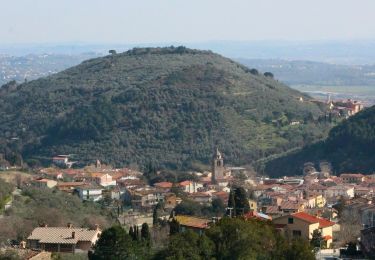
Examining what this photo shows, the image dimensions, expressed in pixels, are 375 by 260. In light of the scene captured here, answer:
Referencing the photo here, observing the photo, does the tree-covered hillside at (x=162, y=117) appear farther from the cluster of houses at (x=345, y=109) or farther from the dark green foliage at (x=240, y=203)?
the dark green foliage at (x=240, y=203)

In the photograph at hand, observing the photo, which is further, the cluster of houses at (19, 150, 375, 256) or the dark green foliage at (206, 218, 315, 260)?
the cluster of houses at (19, 150, 375, 256)

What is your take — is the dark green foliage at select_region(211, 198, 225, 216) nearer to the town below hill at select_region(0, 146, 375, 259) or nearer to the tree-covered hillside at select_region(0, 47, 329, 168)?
the town below hill at select_region(0, 146, 375, 259)

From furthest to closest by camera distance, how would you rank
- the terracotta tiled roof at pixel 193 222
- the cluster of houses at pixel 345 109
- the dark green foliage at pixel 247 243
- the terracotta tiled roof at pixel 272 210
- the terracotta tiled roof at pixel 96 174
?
1. the cluster of houses at pixel 345 109
2. the terracotta tiled roof at pixel 96 174
3. the terracotta tiled roof at pixel 272 210
4. the terracotta tiled roof at pixel 193 222
5. the dark green foliage at pixel 247 243

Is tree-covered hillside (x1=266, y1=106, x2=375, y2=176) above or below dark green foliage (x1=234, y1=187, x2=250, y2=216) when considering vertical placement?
below

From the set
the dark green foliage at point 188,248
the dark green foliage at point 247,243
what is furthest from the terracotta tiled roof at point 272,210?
the dark green foliage at point 188,248

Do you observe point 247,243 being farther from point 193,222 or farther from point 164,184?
point 164,184

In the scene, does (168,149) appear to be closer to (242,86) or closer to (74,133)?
(74,133)

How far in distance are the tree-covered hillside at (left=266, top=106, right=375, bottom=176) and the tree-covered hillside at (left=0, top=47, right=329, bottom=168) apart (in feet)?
13.4

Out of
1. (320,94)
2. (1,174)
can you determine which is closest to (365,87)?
(320,94)

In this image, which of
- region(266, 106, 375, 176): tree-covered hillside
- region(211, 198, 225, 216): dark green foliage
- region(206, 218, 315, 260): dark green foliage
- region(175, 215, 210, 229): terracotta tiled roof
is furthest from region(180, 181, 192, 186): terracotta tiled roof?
region(206, 218, 315, 260): dark green foliage

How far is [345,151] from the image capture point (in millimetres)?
66750

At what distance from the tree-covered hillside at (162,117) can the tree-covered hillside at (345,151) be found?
4094 mm

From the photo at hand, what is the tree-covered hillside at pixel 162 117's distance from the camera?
7525 centimetres

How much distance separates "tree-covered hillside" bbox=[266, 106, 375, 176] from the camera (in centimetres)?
6506
